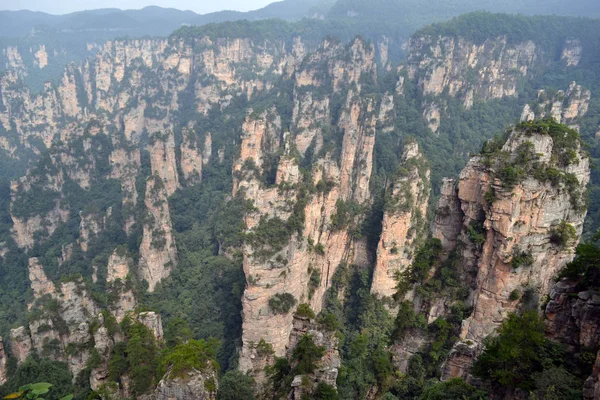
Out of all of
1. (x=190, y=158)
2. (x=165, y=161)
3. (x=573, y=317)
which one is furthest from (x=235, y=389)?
(x=190, y=158)

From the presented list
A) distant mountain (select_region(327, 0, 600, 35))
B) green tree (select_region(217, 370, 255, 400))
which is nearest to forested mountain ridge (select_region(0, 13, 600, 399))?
green tree (select_region(217, 370, 255, 400))

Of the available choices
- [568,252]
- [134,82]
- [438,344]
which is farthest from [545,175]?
[134,82]

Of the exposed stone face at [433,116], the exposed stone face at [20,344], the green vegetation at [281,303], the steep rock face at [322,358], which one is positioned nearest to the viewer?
the steep rock face at [322,358]

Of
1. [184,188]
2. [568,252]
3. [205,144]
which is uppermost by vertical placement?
[568,252]

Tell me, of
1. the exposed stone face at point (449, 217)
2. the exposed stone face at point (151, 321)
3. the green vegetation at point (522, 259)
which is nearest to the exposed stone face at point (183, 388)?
the exposed stone face at point (151, 321)

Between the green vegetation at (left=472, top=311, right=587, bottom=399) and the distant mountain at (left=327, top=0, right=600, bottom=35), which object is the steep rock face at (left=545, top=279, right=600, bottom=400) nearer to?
the green vegetation at (left=472, top=311, right=587, bottom=399)

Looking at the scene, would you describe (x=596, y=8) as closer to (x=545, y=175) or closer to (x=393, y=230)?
(x=393, y=230)

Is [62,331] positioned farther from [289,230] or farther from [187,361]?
[187,361]

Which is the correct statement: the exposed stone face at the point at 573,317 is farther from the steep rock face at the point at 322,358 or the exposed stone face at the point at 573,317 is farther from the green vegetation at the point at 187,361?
the green vegetation at the point at 187,361
